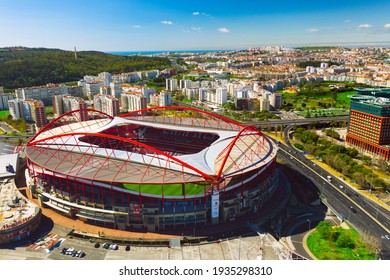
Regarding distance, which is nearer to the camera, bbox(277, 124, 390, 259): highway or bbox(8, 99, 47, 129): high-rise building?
bbox(277, 124, 390, 259): highway

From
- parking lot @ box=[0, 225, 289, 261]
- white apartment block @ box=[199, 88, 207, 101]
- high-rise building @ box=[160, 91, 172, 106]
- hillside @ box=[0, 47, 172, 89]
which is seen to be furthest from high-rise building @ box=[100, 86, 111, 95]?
parking lot @ box=[0, 225, 289, 261]

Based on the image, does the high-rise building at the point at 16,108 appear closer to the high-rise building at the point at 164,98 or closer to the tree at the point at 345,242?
the high-rise building at the point at 164,98

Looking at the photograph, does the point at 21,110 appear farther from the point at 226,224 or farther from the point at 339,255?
the point at 339,255

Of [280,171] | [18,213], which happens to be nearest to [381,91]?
[280,171]

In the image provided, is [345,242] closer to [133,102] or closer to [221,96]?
[133,102]

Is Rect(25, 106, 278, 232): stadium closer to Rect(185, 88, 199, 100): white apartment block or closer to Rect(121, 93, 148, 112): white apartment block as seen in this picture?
Rect(121, 93, 148, 112): white apartment block

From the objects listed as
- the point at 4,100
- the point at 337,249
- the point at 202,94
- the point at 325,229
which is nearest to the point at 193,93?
the point at 202,94

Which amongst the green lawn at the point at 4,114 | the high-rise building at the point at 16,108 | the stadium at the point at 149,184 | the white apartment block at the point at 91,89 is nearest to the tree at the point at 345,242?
the stadium at the point at 149,184
